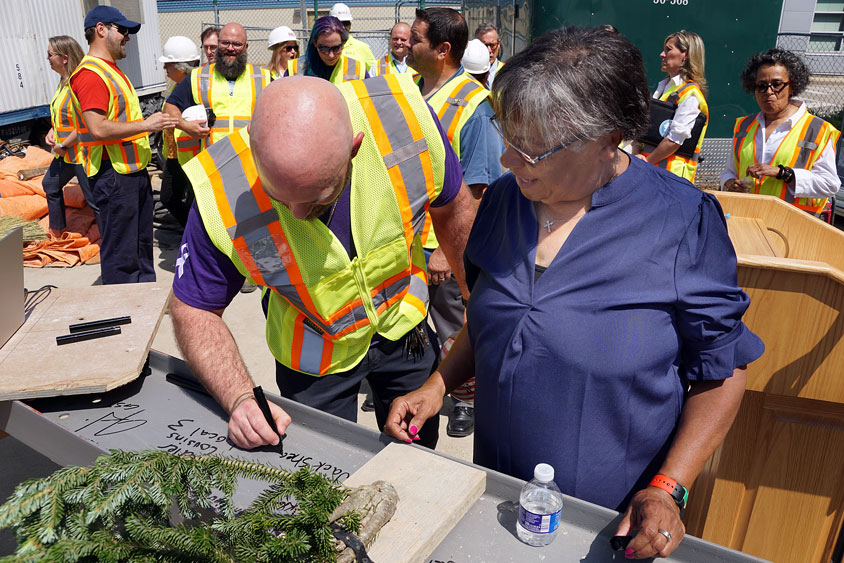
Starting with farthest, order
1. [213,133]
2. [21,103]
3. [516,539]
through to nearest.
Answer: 1. [21,103]
2. [213,133]
3. [516,539]

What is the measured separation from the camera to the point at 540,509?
1400 millimetres

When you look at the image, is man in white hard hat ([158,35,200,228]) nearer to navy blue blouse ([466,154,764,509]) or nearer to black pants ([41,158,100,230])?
black pants ([41,158,100,230])

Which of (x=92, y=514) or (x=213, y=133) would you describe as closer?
(x=92, y=514)

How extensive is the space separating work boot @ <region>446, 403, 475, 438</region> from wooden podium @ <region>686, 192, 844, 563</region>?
161cm

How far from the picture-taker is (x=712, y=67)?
26.3ft

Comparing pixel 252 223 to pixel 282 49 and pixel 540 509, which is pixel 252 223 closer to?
pixel 540 509

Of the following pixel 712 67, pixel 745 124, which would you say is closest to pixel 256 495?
pixel 745 124

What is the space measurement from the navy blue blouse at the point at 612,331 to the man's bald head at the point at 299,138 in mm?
471

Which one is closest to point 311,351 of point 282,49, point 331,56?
point 331,56

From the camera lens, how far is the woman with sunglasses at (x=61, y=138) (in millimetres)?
5820

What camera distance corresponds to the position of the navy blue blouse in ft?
4.69

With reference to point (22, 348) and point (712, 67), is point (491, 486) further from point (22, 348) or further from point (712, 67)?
point (712, 67)

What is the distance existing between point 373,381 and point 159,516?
3.73 feet

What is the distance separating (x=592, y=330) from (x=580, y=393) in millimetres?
148
